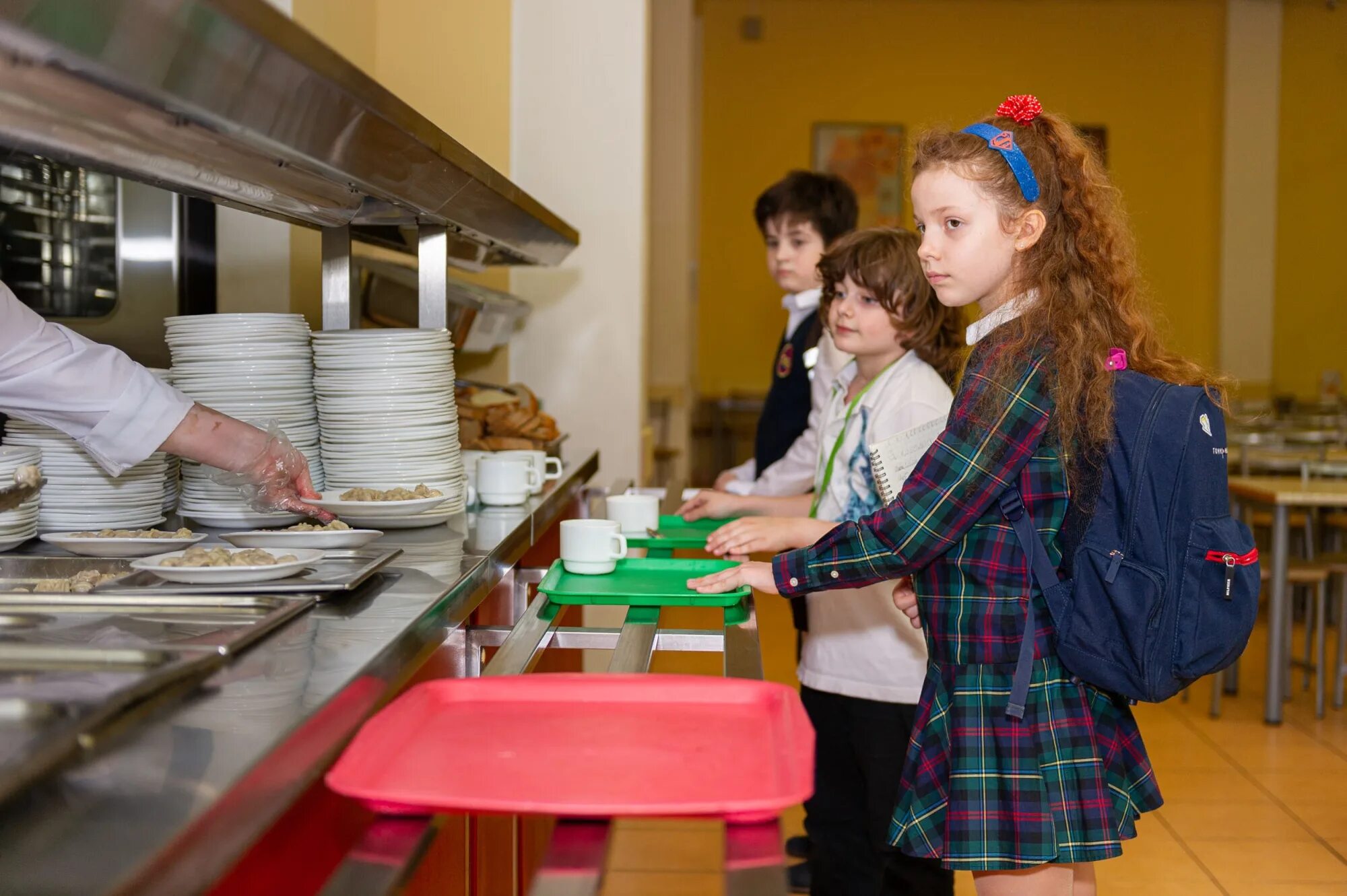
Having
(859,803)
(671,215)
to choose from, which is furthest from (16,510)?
(671,215)

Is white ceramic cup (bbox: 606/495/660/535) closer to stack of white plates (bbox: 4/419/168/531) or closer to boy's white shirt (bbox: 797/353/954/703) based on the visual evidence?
boy's white shirt (bbox: 797/353/954/703)

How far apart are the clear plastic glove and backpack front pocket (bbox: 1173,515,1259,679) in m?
1.12

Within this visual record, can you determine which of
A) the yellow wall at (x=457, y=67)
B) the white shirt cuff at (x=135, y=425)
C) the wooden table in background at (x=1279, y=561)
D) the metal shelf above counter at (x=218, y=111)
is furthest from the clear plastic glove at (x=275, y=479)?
the wooden table in background at (x=1279, y=561)

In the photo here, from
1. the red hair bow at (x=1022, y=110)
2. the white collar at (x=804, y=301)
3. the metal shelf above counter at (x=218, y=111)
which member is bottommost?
the white collar at (x=804, y=301)

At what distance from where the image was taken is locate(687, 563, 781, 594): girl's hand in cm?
154

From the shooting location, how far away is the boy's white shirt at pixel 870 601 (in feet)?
7.45

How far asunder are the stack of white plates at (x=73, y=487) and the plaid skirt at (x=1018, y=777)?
1.11 meters

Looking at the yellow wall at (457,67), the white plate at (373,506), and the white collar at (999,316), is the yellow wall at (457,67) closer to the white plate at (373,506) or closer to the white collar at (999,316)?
the white plate at (373,506)

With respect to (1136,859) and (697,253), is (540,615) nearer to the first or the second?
(1136,859)

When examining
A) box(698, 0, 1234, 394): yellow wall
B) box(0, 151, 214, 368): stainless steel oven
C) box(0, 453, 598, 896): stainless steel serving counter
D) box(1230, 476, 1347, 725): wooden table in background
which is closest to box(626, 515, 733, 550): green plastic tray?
box(0, 453, 598, 896): stainless steel serving counter

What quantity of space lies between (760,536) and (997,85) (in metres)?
9.06

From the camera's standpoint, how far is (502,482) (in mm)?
2170

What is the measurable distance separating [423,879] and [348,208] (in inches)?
37.7

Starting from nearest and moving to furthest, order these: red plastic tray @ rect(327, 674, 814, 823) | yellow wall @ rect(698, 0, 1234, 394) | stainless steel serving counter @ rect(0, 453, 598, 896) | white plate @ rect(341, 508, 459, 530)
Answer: stainless steel serving counter @ rect(0, 453, 598, 896) → red plastic tray @ rect(327, 674, 814, 823) → white plate @ rect(341, 508, 459, 530) → yellow wall @ rect(698, 0, 1234, 394)
